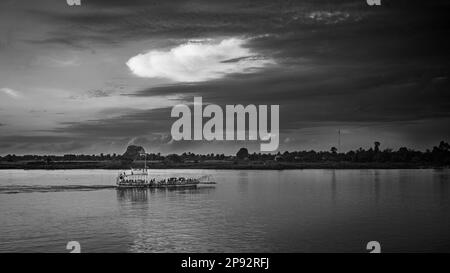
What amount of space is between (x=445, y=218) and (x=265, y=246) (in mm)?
20054

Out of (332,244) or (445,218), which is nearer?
(332,244)

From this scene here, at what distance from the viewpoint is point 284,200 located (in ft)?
176

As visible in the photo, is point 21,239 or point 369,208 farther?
point 369,208

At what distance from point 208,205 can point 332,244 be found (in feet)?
75.6

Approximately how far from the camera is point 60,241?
92.1 feet

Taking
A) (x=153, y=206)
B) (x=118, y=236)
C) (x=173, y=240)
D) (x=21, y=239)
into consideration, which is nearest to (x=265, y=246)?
(x=173, y=240)
